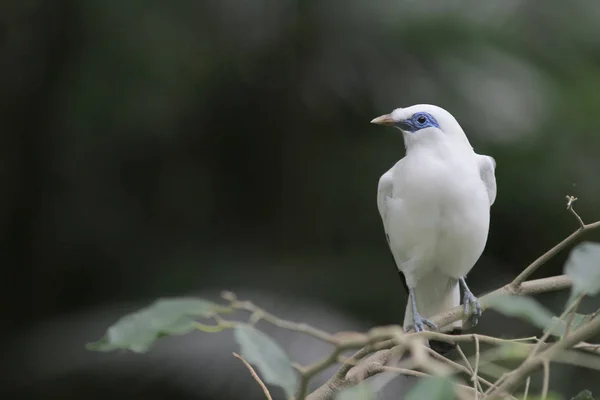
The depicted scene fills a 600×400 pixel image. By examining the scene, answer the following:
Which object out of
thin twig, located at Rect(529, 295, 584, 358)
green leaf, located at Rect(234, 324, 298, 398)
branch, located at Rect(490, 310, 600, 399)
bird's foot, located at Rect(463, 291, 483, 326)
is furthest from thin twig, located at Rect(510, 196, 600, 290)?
green leaf, located at Rect(234, 324, 298, 398)

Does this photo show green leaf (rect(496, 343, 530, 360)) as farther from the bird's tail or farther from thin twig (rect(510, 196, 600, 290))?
the bird's tail

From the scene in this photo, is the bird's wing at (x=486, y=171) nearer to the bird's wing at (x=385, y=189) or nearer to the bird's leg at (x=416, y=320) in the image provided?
the bird's wing at (x=385, y=189)

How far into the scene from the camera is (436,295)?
358cm

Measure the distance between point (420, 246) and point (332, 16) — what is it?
344 cm

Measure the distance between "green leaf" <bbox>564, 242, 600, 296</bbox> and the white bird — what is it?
1.56 meters

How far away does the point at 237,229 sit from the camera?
5.95 m

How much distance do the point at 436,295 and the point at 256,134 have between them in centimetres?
298

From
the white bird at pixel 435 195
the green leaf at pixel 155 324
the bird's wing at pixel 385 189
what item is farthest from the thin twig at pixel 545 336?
the bird's wing at pixel 385 189

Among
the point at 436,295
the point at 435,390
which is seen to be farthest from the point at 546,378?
the point at 436,295

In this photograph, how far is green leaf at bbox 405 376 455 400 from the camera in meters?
1.02

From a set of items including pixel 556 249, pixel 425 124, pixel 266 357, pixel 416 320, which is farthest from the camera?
pixel 416 320

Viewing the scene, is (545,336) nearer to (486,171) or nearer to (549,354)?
(549,354)

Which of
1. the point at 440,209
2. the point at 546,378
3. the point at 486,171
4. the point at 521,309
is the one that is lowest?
the point at 546,378

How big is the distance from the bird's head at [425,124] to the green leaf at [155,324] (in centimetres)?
196
